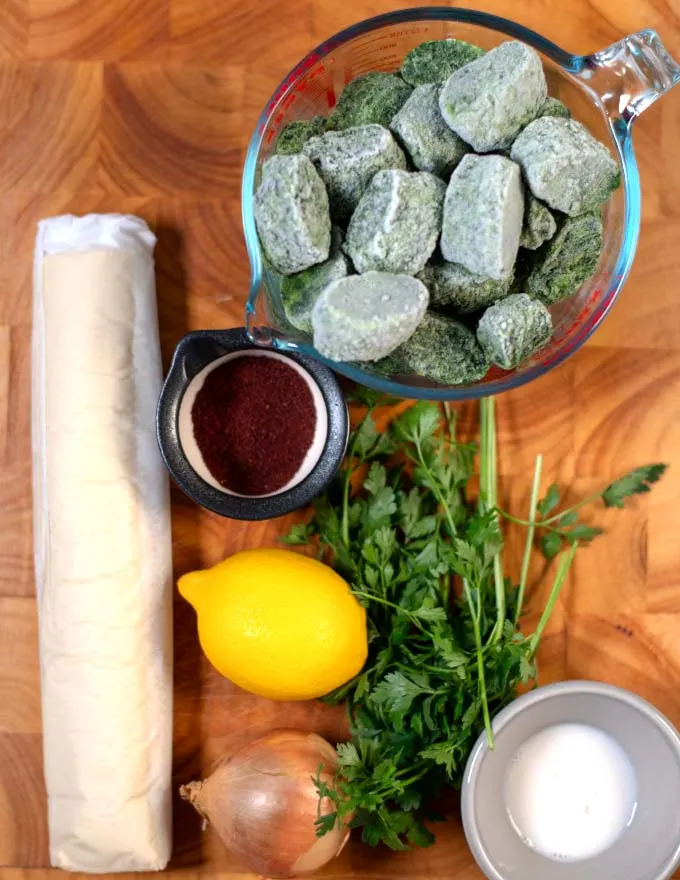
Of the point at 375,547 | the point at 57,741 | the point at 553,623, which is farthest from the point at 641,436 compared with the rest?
the point at 57,741

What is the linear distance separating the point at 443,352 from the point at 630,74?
360mm

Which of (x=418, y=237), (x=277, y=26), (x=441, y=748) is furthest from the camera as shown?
(x=277, y=26)

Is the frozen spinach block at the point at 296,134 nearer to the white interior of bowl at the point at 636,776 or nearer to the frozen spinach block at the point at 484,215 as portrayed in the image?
the frozen spinach block at the point at 484,215

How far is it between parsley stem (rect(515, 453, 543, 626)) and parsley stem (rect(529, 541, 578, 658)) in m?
0.03

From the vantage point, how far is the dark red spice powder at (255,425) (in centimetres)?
107

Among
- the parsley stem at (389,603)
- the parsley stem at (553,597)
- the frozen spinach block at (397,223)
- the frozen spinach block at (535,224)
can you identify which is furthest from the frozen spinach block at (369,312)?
the parsley stem at (553,597)

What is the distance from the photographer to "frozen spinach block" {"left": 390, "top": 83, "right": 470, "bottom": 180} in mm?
840

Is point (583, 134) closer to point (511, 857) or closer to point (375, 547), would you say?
point (375, 547)

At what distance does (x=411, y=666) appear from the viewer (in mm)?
1058

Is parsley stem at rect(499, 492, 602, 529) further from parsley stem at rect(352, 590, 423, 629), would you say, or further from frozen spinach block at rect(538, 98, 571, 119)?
frozen spinach block at rect(538, 98, 571, 119)

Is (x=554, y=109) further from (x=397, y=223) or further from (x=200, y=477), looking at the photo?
(x=200, y=477)

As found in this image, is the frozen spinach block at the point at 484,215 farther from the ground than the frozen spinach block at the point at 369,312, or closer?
farther from the ground

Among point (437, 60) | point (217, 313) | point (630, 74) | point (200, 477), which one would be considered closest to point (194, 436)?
point (200, 477)

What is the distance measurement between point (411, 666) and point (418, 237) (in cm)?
52
